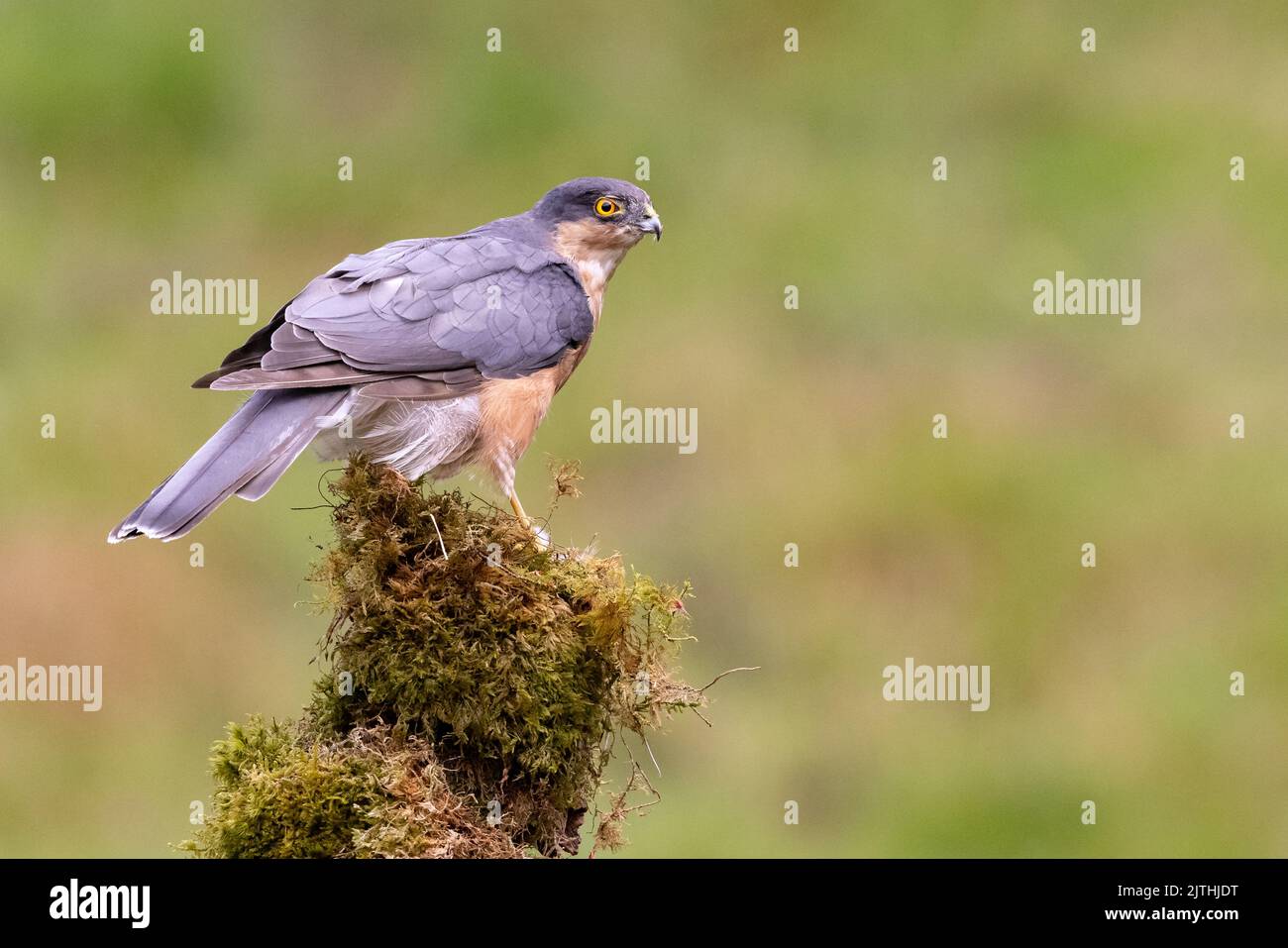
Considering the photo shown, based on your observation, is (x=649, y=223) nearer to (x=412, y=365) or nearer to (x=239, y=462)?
(x=412, y=365)

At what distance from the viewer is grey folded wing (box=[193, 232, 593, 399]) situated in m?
5.83

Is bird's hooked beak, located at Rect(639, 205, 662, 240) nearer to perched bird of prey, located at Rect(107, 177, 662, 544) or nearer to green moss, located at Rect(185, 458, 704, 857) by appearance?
perched bird of prey, located at Rect(107, 177, 662, 544)

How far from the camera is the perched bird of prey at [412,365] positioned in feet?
18.3

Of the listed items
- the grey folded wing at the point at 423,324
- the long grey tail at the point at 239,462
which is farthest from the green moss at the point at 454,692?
the grey folded wing at the point at 423,324

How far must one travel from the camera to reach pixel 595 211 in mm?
7121

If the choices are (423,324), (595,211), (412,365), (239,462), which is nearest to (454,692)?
(239,462)

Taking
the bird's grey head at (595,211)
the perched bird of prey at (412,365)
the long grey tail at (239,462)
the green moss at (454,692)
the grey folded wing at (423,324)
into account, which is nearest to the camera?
the green moss at (454,692)

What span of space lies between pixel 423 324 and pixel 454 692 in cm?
162

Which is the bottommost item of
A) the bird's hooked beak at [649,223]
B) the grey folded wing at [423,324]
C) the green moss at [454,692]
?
the green moss at [454,692]

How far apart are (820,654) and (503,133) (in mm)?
7774

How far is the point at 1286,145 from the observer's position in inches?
725

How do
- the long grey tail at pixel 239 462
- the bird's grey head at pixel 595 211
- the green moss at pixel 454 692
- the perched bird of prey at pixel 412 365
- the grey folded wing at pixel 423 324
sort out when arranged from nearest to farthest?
the green moss at pixel 454 692
the long grey tail at pixel 239 462
the perched bird of prey at pixel 412 365
the grey folded wing at pixel 423 324
the bird's grey head at pixel 595 211

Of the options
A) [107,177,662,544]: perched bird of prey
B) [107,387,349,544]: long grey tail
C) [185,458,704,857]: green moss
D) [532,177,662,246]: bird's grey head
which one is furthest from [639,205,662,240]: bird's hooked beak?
[185,458,704,857]: green moss

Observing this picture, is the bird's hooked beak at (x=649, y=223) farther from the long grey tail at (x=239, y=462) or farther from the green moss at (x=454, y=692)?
the green moss at (x=454, y=692)
